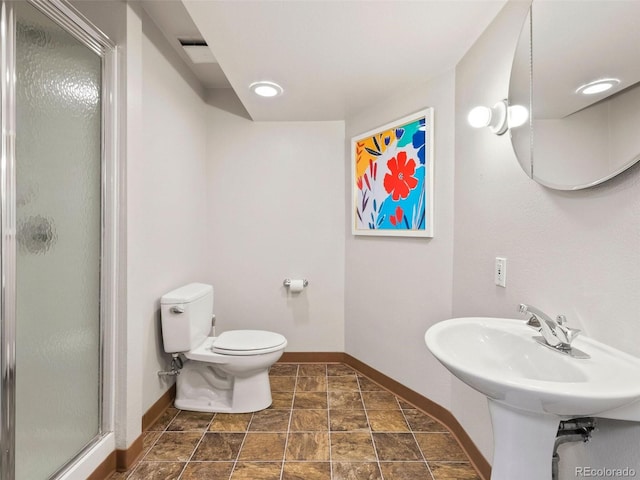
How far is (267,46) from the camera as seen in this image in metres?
1.54

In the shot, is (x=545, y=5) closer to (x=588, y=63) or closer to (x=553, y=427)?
(x=588, y=63)

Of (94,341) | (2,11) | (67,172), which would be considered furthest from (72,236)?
(2,11)

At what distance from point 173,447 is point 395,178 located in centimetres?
205

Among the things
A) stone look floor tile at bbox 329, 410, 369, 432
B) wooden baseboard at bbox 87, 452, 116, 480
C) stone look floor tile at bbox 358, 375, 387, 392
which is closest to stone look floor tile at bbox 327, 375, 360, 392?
stone look floor tile at bbox 358, 375, 387, 392

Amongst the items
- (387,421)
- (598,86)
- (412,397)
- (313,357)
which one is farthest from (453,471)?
(598,86)

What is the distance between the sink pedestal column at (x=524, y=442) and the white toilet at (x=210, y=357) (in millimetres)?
1307

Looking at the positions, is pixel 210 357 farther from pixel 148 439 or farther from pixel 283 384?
pixel 283 384

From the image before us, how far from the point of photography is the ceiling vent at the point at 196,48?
1890mm

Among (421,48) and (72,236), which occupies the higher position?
(421,48)

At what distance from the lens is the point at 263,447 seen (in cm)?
159

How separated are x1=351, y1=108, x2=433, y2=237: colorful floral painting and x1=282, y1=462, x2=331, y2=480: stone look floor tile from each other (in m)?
1.35

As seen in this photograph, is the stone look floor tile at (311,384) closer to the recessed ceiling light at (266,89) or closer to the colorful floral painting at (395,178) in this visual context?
the colorful floral painting at (395,178)

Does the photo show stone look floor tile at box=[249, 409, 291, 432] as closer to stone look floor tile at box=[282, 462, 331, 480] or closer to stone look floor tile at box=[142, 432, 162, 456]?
stone look floor tile at box=[282, 462, 331, 480]

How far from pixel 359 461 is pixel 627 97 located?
1737 millimetres
